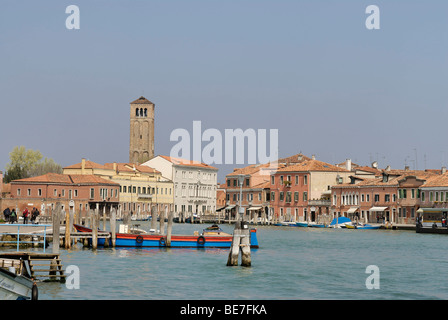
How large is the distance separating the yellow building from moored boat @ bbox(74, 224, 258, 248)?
49.7m

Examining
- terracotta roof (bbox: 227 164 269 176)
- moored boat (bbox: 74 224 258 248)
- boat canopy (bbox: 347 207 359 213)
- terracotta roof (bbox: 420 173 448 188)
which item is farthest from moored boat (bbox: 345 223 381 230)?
moored boat (bbox: 74 224 258 248)

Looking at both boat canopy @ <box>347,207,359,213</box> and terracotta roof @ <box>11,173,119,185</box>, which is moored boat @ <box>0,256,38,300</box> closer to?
boat canopy @ <box>347,207,359,213</box>

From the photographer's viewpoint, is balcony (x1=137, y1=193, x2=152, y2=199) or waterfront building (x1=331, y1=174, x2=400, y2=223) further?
balcony (x1=137, y1=193, x2=152, y2=199)

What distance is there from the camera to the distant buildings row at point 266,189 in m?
66.3

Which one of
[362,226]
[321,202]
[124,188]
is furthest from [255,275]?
[124,188]

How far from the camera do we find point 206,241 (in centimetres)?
3475

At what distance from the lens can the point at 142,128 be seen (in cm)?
12431

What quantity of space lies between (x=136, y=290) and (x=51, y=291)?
2.31 metres

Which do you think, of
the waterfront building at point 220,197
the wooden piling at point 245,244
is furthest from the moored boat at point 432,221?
the waterfront building at point 220,197

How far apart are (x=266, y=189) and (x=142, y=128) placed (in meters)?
45.0

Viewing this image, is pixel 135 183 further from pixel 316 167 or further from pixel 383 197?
pixel 383 197

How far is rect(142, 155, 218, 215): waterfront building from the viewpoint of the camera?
315ft
